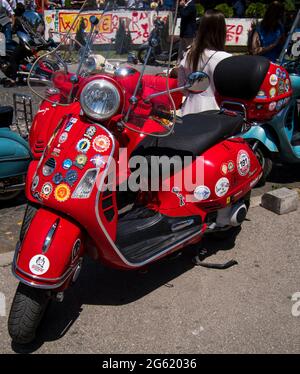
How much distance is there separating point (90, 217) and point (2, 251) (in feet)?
4.26

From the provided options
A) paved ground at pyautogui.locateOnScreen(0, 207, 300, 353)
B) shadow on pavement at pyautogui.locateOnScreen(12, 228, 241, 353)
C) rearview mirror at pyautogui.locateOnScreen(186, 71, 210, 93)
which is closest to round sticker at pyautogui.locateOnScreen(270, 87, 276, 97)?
paved ground at pyautogui.locateOnScreen(0, 207, 300, 353)

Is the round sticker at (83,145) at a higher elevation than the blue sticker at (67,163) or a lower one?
higher

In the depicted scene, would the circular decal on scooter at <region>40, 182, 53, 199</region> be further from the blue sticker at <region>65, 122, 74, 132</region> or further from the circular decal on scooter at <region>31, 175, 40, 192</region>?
the blue sticker at <region>65, 122, 74, 132</region>

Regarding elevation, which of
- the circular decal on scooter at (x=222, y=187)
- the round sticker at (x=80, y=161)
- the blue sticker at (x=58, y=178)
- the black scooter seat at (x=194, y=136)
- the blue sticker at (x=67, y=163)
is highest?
the round sticker at (x=80, y=161)

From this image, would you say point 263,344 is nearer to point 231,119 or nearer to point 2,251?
point 231,119

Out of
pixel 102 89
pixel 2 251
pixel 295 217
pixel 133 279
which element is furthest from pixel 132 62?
pixel 295 217

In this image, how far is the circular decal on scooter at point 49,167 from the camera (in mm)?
2533

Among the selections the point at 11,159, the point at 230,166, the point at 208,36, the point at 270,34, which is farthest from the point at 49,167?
the point at 270,34

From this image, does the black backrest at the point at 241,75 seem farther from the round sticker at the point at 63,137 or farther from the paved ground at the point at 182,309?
the round sticker at the point at 63,137

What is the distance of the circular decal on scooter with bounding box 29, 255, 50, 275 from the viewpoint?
235 centimetres

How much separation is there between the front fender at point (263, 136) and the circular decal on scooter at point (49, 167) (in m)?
2.20

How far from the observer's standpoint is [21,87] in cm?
920

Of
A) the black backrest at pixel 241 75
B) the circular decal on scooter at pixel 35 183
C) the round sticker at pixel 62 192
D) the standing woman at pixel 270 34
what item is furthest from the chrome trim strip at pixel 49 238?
the standing woman at pixel 270 34

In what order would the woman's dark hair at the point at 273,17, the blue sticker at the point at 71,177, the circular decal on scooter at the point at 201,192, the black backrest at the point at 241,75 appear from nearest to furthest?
the blue sticker at the point at 71,177 < the circular decal on scooter at the point at 201,192 < the black backrest at the point at 241,75 < the woman's dark hair at the point at 273,17
